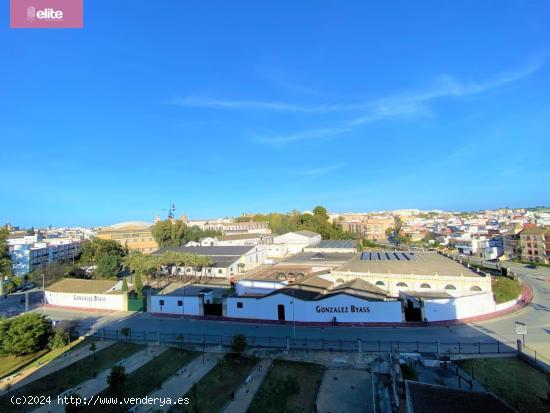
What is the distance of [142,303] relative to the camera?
33.0 meters

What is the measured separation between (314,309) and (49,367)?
1811 cm

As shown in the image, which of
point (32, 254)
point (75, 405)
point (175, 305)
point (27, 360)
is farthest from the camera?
point (32, 254)

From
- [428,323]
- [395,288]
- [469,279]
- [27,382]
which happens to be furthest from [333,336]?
[27,382]

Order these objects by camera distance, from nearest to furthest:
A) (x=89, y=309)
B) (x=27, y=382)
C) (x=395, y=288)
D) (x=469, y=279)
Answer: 1. (x=27, y=382)
2. (x=469, y=279)
3. (x=395, y=288)
4. (x=89, y=309)

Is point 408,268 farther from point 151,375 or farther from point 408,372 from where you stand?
point 151,375

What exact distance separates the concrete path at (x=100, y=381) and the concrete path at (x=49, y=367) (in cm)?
357

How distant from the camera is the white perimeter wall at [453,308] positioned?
83.0 ft

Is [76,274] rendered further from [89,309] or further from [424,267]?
[424,267]

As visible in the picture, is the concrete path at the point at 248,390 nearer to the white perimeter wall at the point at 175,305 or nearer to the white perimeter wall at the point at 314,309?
the white perimeter wall at the point at 314,309

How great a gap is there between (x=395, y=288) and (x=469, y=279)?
6.44 metres

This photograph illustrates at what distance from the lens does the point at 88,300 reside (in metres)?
35.7

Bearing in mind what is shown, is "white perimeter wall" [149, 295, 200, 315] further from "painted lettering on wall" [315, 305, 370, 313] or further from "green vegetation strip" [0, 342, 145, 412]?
"painted lettering on wall" [315, 305, 370, 313]

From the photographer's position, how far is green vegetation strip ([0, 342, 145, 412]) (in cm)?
1738

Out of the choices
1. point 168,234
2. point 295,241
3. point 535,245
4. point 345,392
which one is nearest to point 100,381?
point 345,392
